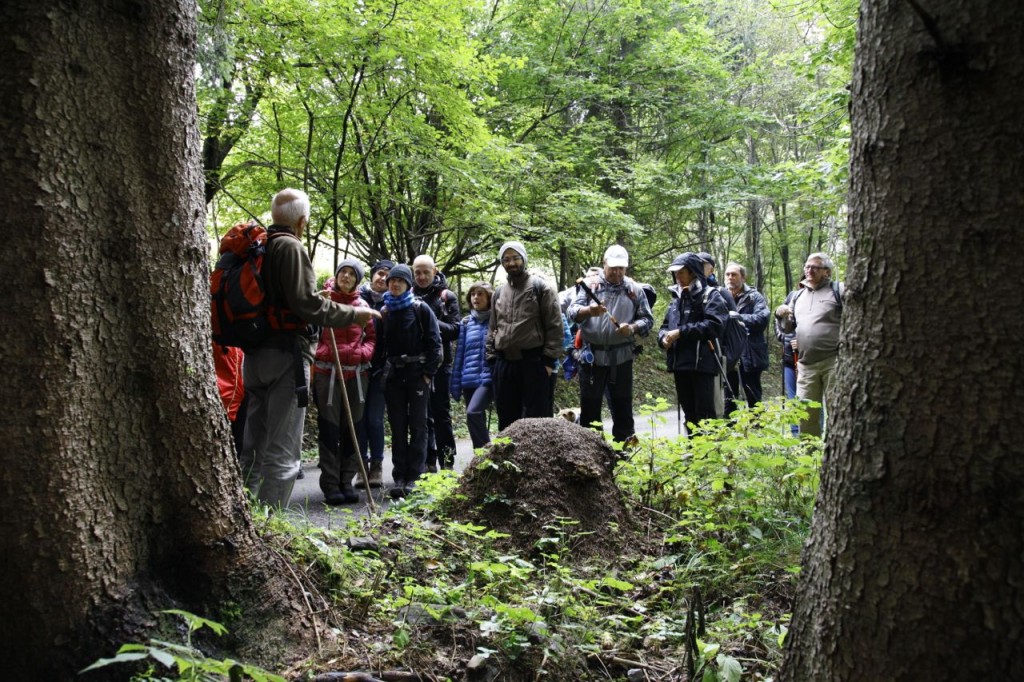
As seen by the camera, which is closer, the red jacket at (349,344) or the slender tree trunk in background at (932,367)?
the slender tree trunk in background at (932,367)

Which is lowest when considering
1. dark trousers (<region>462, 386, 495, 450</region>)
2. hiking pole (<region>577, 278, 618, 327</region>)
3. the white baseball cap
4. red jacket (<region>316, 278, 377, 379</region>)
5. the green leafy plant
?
the green leafy plant

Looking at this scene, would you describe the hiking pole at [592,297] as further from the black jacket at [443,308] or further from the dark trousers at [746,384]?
the dark trousers at [746,384]

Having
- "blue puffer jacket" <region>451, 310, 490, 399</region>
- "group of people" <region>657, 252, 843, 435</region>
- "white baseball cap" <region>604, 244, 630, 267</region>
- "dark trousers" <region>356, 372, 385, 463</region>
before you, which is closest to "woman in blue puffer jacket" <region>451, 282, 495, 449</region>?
"blue puffer jacket" <region>451, 310, 490, 399</region>

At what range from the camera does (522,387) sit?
23.9 feet

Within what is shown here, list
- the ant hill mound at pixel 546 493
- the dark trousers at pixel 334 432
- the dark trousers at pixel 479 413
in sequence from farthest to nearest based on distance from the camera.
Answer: the dark trousers at pixel 479 413 < the dark trousers at pixel 334 432 < the ant hill mound at pixel 546 493

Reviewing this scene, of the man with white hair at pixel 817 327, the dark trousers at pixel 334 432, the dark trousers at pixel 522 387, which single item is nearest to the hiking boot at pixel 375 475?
the dark trousers at pixel 334 432

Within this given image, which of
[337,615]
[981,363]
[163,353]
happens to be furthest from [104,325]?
[981,363]

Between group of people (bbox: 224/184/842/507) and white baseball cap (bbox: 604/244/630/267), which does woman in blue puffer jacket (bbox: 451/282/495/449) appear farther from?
white baseball cap (bbox: 604/244/630/267)

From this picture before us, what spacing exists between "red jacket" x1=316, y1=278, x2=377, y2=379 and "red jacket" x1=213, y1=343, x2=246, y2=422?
1.44 metres

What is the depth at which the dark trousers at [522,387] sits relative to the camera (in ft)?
23.5

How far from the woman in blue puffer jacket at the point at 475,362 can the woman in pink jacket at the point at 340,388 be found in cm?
141

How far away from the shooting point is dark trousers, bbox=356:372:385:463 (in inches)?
293

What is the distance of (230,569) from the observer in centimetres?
274

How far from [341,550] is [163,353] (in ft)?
4.46
